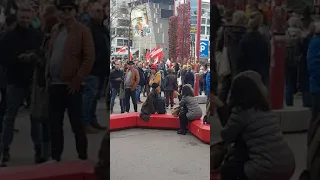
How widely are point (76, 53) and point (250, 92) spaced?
1401 millimetres

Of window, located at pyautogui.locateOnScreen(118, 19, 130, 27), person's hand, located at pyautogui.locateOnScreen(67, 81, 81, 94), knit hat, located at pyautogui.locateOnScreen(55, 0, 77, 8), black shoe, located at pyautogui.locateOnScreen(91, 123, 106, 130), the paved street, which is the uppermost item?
window, located at pyautogui.locateOnScreen(118, 19, 130, 27)

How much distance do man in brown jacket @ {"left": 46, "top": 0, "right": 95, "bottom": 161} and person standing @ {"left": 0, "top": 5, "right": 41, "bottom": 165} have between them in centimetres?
15

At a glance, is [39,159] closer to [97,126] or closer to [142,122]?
[97,126]

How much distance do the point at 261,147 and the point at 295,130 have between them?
0.31m

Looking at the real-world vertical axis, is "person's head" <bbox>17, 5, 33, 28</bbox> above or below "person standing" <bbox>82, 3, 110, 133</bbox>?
above

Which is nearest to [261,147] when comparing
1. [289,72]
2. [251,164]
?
[251,164]

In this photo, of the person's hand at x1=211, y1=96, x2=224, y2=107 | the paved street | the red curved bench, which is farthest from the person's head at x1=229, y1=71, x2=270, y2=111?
the red curved bench

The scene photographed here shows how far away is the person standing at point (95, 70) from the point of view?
2779mm

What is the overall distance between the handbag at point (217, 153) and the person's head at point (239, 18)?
93 cm

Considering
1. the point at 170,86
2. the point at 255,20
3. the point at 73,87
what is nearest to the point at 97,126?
the point at 73,87

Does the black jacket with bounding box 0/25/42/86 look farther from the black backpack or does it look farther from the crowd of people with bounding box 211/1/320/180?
the black backpack

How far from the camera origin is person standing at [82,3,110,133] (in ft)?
9.12

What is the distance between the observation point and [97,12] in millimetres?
2779

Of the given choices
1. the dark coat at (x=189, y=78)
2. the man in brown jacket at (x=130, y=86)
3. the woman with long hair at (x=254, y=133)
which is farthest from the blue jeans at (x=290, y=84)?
the dark coat at (x=189, y=78)
